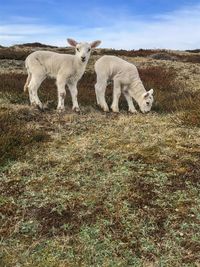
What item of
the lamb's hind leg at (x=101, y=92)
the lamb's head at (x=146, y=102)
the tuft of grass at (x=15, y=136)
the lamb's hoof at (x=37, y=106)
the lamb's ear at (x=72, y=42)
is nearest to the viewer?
A: the tuft of grass at (x=15, y=136)

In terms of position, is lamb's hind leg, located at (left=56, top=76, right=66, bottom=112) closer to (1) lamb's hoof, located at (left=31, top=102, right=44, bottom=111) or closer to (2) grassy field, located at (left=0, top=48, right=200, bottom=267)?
(1) lamb's hoof, located at (left=31, top=102, right=44, bottom=111)

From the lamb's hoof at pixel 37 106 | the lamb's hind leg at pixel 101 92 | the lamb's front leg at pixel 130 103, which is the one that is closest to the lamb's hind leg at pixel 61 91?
the lamb's hoof at pixel 37 106

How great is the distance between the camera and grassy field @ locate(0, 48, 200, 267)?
6.92 metres

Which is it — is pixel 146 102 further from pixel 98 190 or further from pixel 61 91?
pixel 98 190

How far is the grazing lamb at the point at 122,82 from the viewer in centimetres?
1526

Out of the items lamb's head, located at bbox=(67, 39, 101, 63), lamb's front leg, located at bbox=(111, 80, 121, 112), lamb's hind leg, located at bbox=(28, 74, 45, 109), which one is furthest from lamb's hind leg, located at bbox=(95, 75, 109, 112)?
lamb's hind leg, located at bbox=(28, 74, 45, 109)

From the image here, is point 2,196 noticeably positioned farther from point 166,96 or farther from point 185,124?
point 166,96

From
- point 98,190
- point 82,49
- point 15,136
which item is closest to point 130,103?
point 82,49

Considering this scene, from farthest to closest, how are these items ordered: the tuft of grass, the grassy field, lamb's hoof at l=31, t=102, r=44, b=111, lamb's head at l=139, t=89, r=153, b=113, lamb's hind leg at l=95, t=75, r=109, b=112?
1. lamb's hind leg at l=95, t=75, r=109, b=112
2. lamb's head at l=139, t=89, r=153, b=113
3. lamb's hoof at l=31, t=102, r=44, b=111
4. the tuft of grass
5. the grassy field

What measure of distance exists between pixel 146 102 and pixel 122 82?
3.37 feet

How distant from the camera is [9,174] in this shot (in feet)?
30.3

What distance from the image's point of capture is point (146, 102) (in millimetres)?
15203

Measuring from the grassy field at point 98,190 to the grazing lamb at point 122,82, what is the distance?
7.05 feet

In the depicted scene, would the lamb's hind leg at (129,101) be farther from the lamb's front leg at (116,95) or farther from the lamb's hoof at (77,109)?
the lamb's hoof at (77,109)
